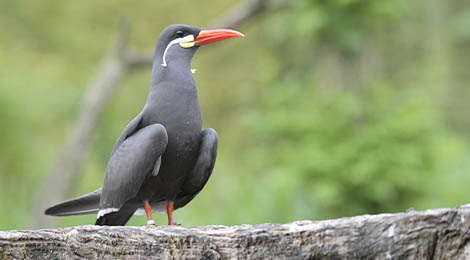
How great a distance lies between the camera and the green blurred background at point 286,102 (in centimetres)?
982

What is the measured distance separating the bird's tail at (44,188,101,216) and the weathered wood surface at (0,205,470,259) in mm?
967

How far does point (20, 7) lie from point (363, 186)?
947 centimetres

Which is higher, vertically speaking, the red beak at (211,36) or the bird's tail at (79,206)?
the red beak at (211,36)

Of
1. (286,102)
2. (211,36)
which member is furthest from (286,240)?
(286,102)

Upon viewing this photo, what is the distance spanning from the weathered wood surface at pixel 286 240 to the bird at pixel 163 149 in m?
0.59

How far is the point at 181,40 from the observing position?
410 cm

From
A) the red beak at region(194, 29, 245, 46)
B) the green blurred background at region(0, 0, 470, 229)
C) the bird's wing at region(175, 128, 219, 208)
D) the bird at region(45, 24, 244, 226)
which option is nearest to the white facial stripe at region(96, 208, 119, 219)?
the bird at region(45, 24, 244, 226)

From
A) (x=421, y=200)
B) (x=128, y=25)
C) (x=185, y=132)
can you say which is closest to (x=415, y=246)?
(x=185, y=132)

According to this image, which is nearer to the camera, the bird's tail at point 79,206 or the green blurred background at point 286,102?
the bird's tail at point 79,206

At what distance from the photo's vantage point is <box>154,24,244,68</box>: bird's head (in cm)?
409

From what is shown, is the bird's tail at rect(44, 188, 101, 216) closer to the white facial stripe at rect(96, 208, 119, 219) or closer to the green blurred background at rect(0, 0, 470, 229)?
the white facial stripe at rect(96, 208, 119, 219)

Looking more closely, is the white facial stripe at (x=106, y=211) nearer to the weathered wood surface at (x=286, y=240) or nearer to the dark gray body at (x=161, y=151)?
the dark gray body at (x=161, y=151)

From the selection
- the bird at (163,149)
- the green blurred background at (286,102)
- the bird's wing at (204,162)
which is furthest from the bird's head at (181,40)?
the green blurred background at (286,102)

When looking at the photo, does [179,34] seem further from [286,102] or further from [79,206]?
[286,102]
